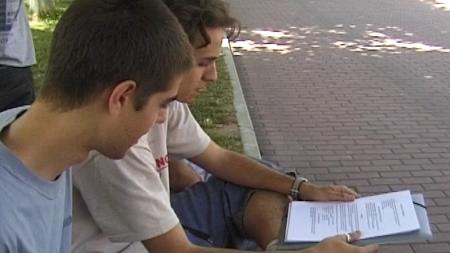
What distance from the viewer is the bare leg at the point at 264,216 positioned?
274cm

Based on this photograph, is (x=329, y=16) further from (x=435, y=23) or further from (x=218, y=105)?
(x=218, y=105)

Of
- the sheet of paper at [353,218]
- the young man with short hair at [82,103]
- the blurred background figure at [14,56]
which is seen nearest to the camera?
the young man with short hair at [82,103]

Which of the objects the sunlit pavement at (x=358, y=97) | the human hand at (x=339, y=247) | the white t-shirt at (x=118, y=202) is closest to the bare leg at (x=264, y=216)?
the human hand at (x=339, y=247)

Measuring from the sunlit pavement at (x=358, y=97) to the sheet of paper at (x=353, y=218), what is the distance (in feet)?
5.40

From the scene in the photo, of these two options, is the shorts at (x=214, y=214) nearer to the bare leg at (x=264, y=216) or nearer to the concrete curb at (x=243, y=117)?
the bare leg at (x=264, y=216)

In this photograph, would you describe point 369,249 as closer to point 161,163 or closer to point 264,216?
point 264,216

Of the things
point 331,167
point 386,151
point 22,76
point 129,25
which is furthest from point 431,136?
point 129,25

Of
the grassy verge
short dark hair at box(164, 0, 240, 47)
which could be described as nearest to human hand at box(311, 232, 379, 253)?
short dark hair at box(164, 0, 240, 47)

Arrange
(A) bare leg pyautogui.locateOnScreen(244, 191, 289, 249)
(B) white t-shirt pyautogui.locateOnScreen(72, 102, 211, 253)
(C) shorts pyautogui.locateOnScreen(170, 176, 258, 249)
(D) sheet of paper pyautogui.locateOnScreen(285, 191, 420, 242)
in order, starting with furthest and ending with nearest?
(C) shorts pyautogui.locateOnScreen(170, 176, 258, 249), (A) bare leg pyautogui.locateOnScreen(244, 191, 289, 249), (D) sheet of paper pyautogui.locateOnScreen(285, 191, 420, 242), (B) white t-shirt pyautogui.locateOnScreen(72, 102, 211, 253)

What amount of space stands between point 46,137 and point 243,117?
5.04 m

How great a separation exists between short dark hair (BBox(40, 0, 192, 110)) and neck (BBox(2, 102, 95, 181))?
0.03 meters

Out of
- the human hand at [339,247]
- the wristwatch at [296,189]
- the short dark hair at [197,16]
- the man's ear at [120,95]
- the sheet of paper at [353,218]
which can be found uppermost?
the man's ear at [120,95]

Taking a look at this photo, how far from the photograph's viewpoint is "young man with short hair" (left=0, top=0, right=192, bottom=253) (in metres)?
1.60

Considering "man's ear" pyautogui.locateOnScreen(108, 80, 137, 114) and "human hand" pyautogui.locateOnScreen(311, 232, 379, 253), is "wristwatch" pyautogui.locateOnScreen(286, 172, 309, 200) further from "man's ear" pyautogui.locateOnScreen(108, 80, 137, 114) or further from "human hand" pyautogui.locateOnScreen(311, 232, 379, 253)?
"man's ear" pyautogui.locateOnScreen(108, 80, 137, 114)
